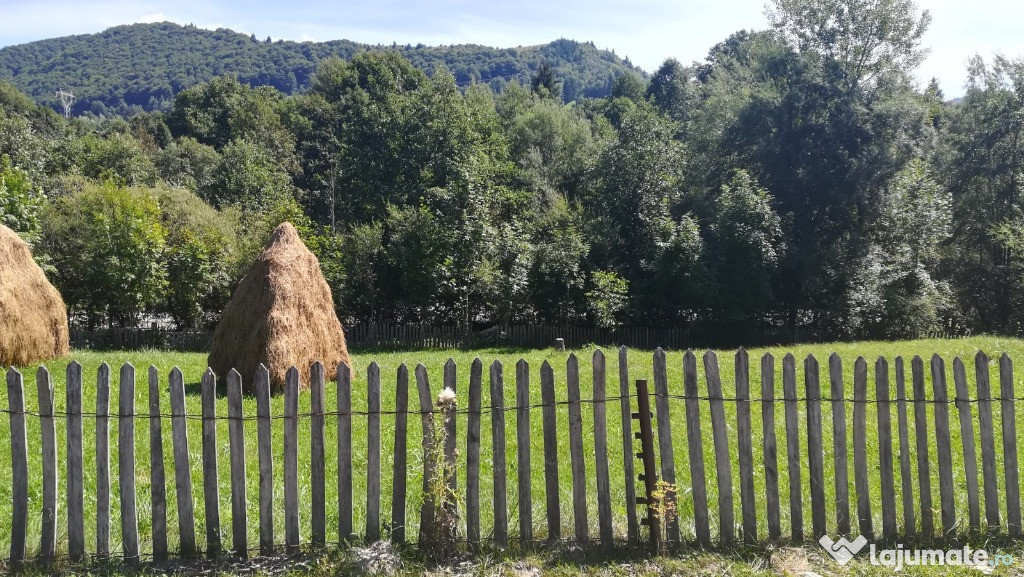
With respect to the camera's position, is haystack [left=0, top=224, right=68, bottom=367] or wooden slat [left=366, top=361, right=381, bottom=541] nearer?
wooden slat [left=366, top=361, right=381, bottom=541]

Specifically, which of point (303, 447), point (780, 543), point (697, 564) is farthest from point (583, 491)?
point (303, 447)

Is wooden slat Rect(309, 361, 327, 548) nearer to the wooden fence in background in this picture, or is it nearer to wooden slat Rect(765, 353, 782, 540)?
wooden slat Rect(765, 353, 782, 540)

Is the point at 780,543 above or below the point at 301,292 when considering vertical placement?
below

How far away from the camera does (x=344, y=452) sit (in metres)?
6.03

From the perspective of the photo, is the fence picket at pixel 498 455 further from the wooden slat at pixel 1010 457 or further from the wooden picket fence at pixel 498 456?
the wooden slat at pixel 1010 457

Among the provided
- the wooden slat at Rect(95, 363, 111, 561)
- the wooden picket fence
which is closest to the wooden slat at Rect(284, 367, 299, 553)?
the wooden picket fence

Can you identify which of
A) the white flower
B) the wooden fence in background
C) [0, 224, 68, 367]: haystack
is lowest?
the wooden fence in background

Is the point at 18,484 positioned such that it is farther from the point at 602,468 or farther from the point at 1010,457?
the point at 1010,457

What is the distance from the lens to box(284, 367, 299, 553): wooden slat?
232 inches

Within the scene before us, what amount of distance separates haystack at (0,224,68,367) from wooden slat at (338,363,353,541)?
43.0 feet

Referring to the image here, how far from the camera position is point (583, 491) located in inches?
244

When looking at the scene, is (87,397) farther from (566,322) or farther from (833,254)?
(833,254)

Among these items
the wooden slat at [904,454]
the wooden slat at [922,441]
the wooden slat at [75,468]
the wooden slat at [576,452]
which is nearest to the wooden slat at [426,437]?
the wooden slat at [576,452]

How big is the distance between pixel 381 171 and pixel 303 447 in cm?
3277
